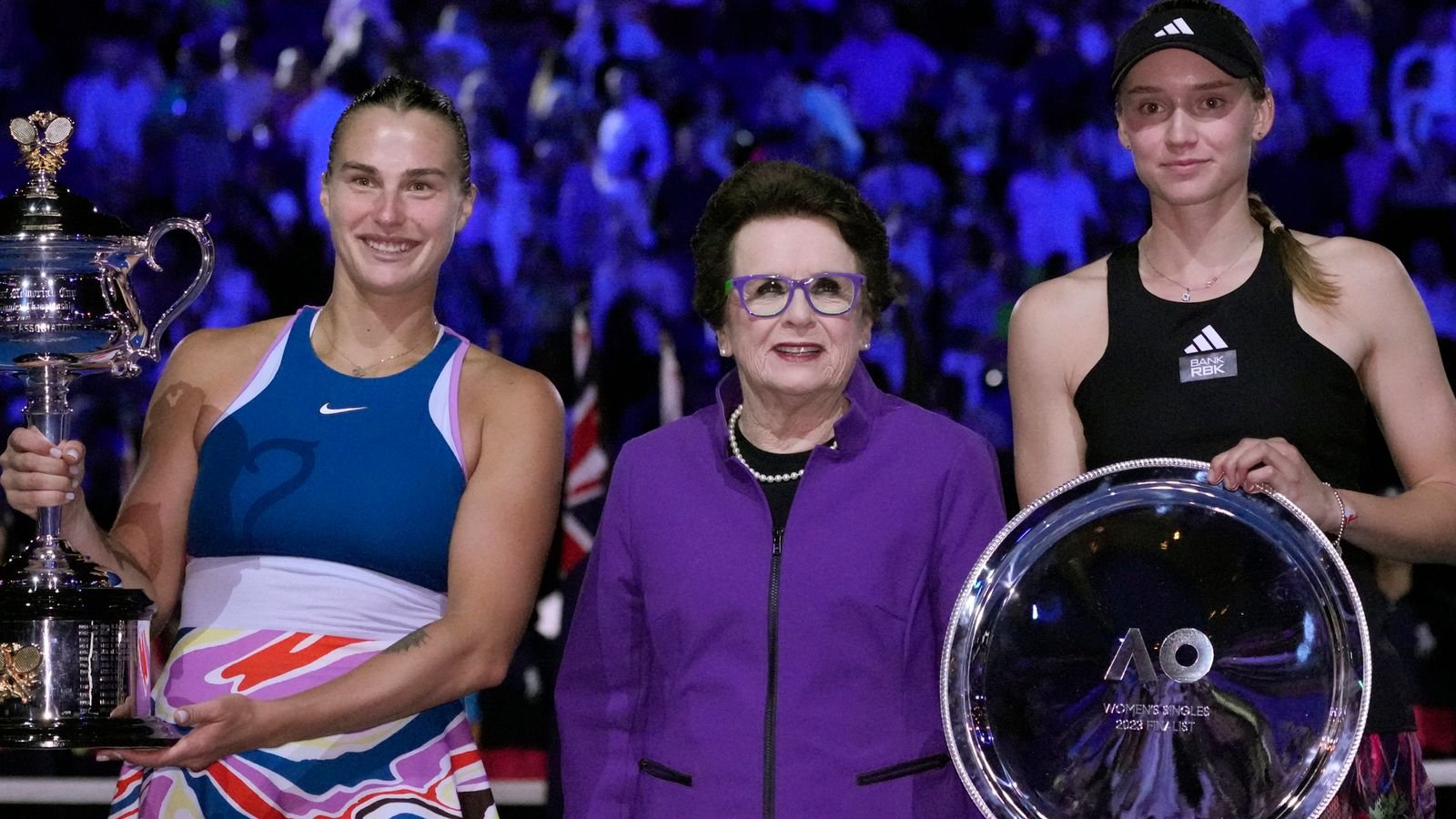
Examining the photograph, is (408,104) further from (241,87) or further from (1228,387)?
(241,87)

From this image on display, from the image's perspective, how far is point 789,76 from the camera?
4.40 meters

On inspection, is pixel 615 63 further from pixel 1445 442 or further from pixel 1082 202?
pixel 1445 442

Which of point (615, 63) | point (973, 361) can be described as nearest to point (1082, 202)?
point (973, 361)

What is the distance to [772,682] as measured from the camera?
1.58 metres

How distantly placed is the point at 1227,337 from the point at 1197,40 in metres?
0.28

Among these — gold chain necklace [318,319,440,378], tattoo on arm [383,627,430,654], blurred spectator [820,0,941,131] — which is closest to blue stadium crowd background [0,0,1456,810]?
blurred spectator [820,0,941,131]

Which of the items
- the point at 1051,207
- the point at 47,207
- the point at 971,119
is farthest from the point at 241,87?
the point at 47,207

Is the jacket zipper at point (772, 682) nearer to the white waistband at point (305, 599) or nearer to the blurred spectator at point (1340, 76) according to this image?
the white waistband at point (305, 599)

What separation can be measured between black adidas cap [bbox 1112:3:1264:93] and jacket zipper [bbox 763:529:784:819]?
0.58 meters

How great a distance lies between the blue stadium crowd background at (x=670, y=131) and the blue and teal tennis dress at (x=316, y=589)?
7.80 ft

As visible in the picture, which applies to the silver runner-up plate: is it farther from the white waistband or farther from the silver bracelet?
the white waistband

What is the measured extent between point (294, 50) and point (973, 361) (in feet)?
6.30

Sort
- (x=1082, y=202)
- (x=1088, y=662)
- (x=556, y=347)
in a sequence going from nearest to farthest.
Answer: (x=1088, y=662) → (x=556, y=347) → (x=1082, y=202)

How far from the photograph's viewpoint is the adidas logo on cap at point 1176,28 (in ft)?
5.54
